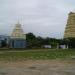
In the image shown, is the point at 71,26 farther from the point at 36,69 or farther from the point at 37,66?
the point at 36,69

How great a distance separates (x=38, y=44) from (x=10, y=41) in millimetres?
8024

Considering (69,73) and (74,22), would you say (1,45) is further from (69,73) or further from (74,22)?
(69,73)

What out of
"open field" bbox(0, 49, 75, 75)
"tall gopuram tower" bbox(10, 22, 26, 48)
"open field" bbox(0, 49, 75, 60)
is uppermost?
"tall gopuram tower" bbox(10, 22, 26, 48)

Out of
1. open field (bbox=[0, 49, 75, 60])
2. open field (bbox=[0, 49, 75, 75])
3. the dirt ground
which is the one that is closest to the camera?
the dirt ground

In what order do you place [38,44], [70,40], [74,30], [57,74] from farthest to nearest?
[38,44]
[70,40]
[74,30]
[57,74]

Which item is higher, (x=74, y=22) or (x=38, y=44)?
(x=74, y=22)

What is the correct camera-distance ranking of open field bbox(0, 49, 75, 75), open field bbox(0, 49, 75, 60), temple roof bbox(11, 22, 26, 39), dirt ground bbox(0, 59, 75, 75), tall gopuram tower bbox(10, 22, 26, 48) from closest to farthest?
dirt ground bbox(0, 59, 75, 75), open field bbox(0, 49, 75, 75), open field bbox(0, 49, 75, 60), tall gopuram tower bbox(10, 22, 26, 48), temple roof bbox(11, 22, 26, 39)

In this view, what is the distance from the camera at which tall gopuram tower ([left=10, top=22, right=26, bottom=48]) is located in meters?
70.1

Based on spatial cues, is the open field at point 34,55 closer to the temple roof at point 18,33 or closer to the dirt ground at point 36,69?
the dirt ground at point 36,69

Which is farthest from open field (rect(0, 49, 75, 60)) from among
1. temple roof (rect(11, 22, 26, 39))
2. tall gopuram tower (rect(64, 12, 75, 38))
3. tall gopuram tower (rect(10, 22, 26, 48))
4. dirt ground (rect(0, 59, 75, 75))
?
temple roof (rect(11, 22, 26, 39))

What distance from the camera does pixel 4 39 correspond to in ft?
254

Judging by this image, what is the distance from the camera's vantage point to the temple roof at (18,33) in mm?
72938

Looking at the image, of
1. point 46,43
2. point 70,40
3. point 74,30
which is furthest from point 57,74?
point 46,43

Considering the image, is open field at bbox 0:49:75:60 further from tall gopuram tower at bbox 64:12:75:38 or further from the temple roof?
the temple roof
